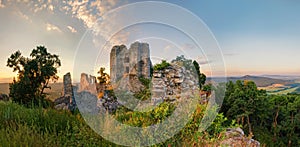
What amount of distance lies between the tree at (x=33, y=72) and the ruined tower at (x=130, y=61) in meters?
10.2

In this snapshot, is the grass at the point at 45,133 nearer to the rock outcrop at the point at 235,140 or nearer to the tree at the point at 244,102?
the rock outcrop at the point at 235,140

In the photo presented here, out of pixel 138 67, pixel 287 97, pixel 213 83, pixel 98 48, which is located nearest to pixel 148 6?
pixel 98 48

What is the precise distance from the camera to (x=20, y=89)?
16844 millimetres

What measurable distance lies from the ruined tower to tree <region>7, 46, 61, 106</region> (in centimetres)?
1018

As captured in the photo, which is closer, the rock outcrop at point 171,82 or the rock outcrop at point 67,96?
the rock outcrop at point 171,82

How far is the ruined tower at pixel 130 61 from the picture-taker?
7.34 meters

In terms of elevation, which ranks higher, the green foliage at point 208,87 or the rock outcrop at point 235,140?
the green foliage at point 208,87

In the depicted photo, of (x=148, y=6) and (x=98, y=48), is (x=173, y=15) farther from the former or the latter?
(x=98, y=48)

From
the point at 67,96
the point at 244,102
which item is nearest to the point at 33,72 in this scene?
the point at 67,96

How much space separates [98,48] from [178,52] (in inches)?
75.9

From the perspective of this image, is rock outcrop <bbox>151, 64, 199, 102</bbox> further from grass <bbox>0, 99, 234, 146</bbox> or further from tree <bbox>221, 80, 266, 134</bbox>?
tree <bbox>221, 80, 266, 134</bbox>

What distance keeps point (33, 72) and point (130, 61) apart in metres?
12.2

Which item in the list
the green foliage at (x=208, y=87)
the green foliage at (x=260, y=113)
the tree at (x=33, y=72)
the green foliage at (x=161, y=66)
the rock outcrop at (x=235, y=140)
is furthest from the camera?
the tree at (x=33, y=72)

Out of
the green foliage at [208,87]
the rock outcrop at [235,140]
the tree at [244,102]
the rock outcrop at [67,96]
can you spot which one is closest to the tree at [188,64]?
the green foliage at [208,87]
